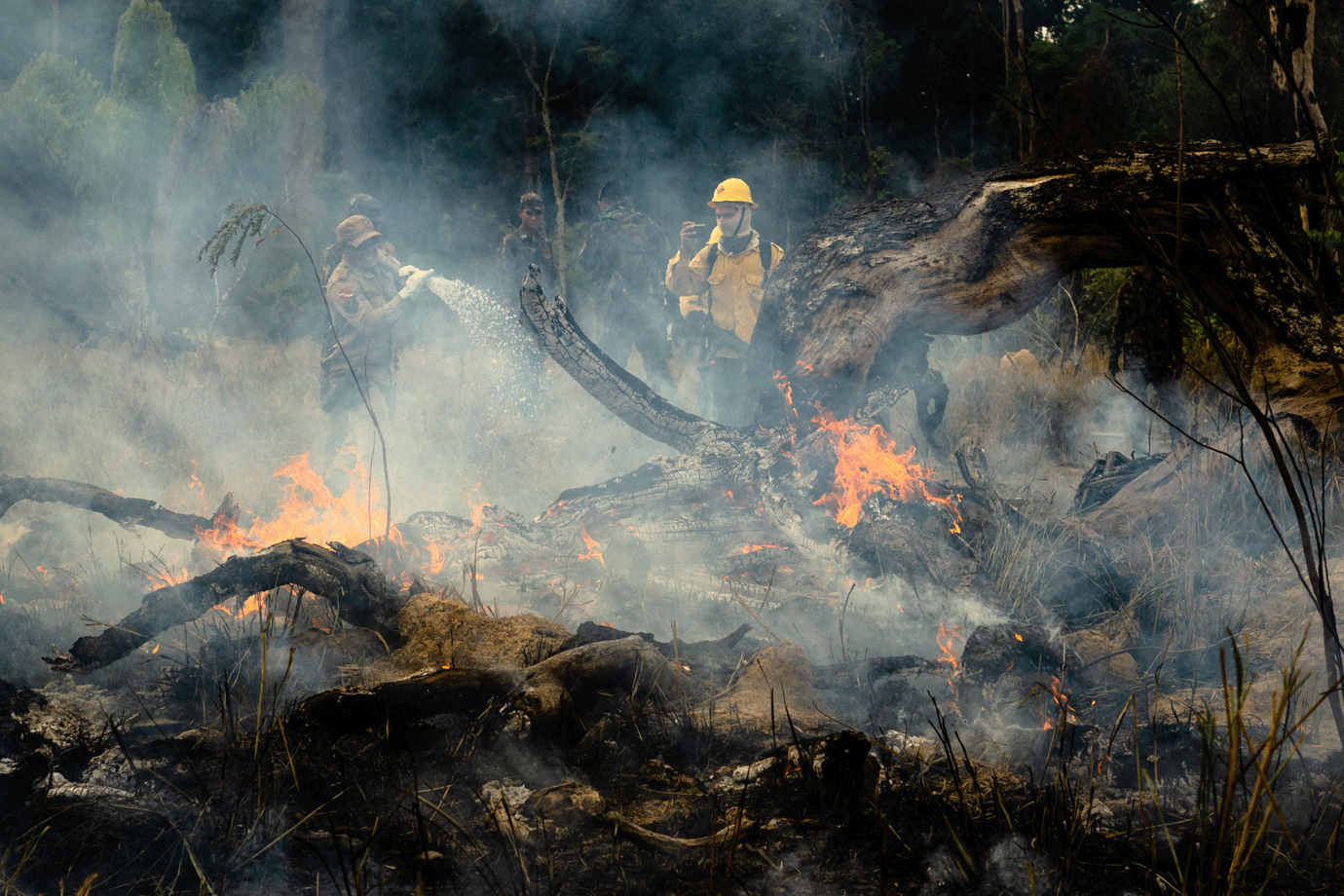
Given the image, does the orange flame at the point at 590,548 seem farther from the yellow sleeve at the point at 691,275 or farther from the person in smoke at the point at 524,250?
the person in smoke at the point at 524,250

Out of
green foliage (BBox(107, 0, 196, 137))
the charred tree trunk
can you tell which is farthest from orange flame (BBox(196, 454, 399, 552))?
green foliage (BBox(107, 0, 196, 137))

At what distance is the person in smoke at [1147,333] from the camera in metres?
4.04

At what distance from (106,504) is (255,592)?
4.35ft

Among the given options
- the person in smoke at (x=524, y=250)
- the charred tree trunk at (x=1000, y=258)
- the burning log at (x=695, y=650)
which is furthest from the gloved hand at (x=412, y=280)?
the burning log at (x=695, y=650)

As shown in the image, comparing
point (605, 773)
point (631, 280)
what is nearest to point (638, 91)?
point (631, 280)

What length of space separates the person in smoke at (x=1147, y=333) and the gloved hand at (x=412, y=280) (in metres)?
5.13

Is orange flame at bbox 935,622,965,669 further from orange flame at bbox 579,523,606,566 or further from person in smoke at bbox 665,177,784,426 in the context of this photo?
person in smoke at bbox 665,177,784,426

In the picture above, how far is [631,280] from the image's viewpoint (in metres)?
9.22

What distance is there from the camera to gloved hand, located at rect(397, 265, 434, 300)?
654cm

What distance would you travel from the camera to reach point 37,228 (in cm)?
777

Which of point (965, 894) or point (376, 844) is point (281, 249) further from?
point (965, 894)

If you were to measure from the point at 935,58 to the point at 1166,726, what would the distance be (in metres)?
18.0

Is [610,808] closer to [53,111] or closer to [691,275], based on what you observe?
[691,275]

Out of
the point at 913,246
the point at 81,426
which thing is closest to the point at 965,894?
the point at 913,246
